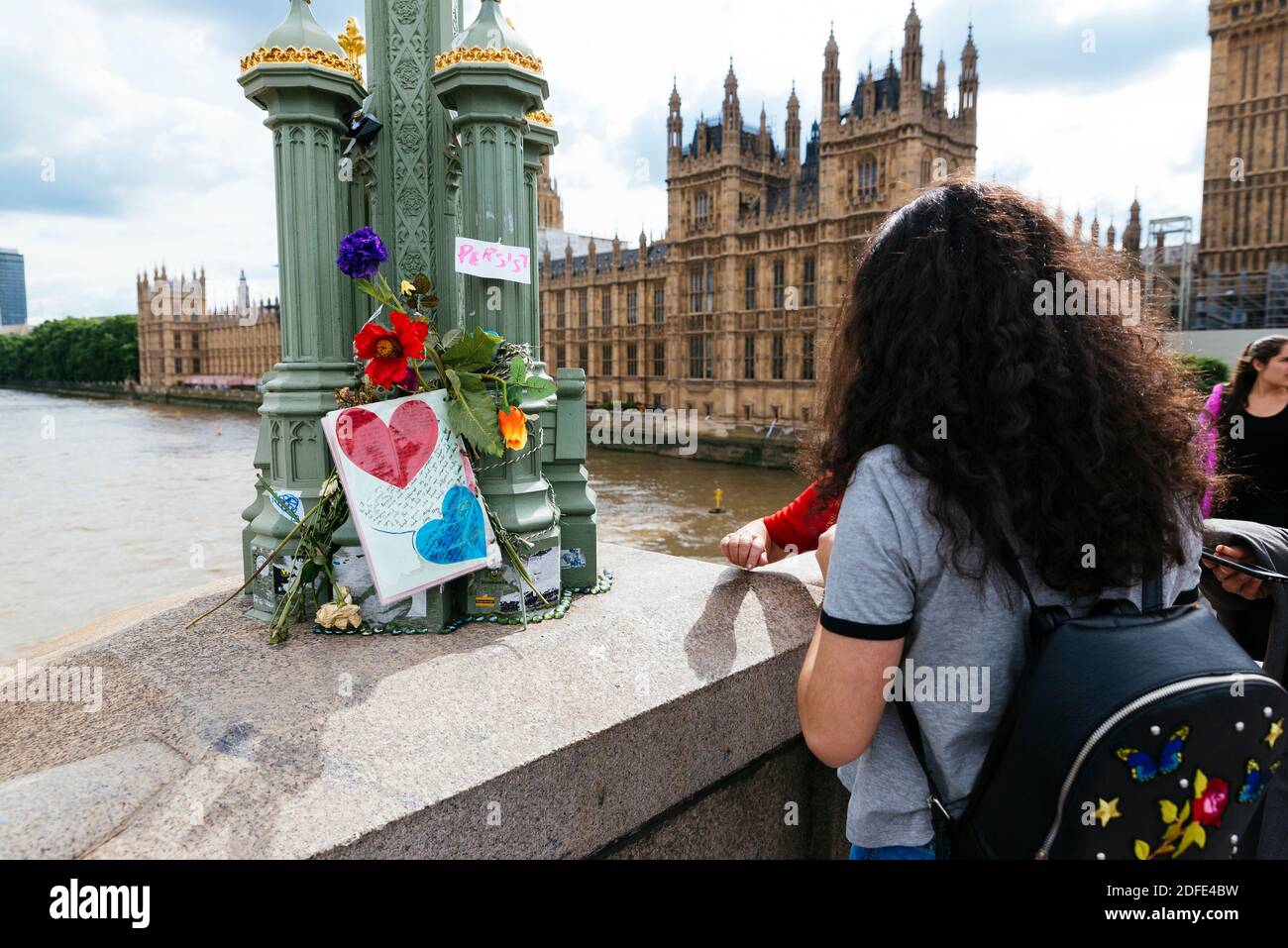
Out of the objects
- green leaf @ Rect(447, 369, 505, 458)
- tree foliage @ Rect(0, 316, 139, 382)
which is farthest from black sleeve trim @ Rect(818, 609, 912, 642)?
tree foliage @ Rect(0, 316, 139, 382)

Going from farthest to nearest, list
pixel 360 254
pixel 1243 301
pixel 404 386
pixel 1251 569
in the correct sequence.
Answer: pixel 1243 301
pixel 404 386
pixel 360 254
pixel 1251 569

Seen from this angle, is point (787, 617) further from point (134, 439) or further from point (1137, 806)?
point (134, 439)

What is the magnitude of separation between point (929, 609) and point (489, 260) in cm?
148

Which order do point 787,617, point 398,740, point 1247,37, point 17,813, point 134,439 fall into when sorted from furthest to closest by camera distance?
point 134,439
point 1247,37
point 787,617
point 398,740
point 17,813

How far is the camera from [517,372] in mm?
2072

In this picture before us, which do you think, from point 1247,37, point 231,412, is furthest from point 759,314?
point 231,412

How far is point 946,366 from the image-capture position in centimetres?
93

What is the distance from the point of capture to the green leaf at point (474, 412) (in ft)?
6.64

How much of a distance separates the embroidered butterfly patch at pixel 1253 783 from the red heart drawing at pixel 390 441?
5.35ft

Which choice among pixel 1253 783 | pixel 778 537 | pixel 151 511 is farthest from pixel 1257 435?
pixel 151 511

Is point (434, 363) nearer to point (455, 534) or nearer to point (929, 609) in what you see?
point (455, 534)

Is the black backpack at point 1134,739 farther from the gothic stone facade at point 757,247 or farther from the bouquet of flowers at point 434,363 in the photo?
the gothic stone facade at point 757,247

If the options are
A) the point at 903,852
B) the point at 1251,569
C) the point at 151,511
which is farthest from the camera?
the point at 151,511

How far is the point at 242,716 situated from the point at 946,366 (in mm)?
1275
